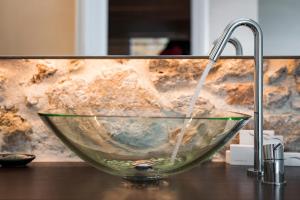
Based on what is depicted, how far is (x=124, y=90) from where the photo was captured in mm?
1271

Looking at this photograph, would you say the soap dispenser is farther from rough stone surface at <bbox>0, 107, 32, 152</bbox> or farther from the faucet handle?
rough stone surface at <bbox>0, 107, 32, 152</bbox>

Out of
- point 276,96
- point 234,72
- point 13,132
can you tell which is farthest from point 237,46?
point 13,132

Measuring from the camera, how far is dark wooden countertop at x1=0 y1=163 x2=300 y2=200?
0.83 meters

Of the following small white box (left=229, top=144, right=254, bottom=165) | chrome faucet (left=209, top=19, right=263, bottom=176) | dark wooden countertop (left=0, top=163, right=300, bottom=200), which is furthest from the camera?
small white box (left=229, top=144, right=254, bottom=165)

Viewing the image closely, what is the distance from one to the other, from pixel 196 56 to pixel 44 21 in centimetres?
50

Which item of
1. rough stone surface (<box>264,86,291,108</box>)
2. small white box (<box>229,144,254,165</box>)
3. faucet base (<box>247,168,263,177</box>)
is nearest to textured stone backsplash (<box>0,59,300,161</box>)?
rough stone surface (<box>264,86,291,108</box>)

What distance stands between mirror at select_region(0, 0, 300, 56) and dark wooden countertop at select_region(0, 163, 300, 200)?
0.39 metres

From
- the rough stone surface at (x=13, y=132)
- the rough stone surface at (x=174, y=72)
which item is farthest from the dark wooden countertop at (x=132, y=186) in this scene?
the rough stone surface at (x=174, y=72)

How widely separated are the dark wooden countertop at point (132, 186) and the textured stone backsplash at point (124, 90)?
0.18m

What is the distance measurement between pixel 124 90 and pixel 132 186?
429 millimetres

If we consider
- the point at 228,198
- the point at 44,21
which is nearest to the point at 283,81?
the point at 228,198

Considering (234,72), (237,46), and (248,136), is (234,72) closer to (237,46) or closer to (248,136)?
(237,46)

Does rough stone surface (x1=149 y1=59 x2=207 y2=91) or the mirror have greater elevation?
the mirror

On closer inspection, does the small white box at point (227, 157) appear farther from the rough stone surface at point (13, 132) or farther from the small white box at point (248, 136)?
the rough stone surface at point (13, 132)
